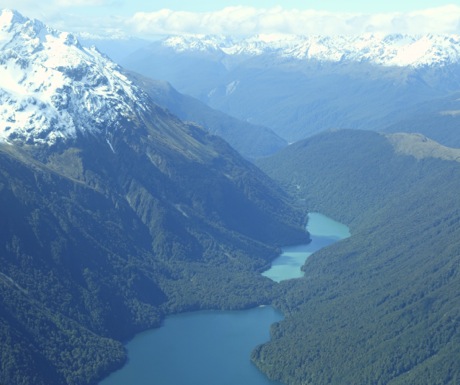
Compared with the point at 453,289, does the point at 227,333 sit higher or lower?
lower

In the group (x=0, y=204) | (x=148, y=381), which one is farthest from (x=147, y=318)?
(x=0, y=204)

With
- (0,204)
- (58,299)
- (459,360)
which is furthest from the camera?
(0,204)

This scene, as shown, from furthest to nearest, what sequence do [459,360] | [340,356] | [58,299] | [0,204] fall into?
1. [0,204]
2. [58,299]
3. [340,356]
4. [459,360]

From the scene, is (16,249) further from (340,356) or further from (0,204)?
(340,356)

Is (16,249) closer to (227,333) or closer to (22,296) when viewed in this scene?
(22,296)

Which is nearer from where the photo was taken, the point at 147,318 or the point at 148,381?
the point at 148,381

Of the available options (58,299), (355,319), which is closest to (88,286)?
(58,299)
